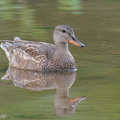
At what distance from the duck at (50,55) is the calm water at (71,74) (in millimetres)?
285

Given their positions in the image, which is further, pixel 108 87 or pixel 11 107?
pixel 108 87

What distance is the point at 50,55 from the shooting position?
37.7ft

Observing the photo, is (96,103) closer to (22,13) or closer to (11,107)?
(11,107)

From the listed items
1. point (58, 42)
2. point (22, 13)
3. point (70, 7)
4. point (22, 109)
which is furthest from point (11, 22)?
point (22, 109)

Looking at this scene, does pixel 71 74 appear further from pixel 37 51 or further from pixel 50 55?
pixel 37 51

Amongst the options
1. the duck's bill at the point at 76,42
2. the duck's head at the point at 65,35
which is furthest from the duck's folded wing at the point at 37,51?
the duck's bill at the point at 76,42

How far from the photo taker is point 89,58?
1195 centimetres

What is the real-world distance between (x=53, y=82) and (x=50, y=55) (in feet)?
3.55

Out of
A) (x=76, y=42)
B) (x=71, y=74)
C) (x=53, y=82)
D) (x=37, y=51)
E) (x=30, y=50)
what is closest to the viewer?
(x=53, y=82)

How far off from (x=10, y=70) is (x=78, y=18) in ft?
16.5

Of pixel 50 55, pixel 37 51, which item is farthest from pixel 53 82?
pixel 37 51

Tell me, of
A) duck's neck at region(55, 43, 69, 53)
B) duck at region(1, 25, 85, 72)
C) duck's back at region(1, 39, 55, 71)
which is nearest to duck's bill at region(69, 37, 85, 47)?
duck at region(1, 25, 85, 72)

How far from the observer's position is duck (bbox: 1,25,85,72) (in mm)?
11367

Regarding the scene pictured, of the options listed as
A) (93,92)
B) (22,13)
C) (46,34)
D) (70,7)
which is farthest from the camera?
(70,7)
